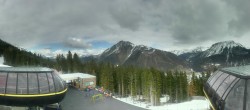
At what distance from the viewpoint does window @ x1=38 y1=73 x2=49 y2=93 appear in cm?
3736

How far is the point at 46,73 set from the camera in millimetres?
38312

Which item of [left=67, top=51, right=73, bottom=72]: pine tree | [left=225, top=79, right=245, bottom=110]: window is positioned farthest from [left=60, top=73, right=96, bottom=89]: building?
[left=225, top=79, right=245, bottom=110]: window

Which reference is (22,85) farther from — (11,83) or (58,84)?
(58,84)

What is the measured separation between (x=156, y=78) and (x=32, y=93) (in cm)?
7298

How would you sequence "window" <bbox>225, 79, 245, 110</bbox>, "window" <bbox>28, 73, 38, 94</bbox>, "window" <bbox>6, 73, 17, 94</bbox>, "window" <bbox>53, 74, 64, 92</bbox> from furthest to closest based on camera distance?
"window" <bbox>53, 74, 64, 92</bbox> → "window" <bbox>28, 73, 38, 94</bbox> → "window" <bbox>6, 73, 17, 94</bbox> → "window" <bbox>225, 79, 245, 110</bbox>

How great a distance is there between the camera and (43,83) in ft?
123

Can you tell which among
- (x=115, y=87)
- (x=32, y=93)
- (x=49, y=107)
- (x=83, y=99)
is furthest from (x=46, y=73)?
(x=115, y=87)

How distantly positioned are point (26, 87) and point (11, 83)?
1.93m

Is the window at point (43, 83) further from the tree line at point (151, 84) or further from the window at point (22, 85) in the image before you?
the tree line at point (151, 84)

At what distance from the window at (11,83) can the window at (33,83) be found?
5.99 ft

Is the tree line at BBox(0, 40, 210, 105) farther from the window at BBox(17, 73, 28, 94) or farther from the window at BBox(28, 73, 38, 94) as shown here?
the window at BBox(17, 73, 28, 94)

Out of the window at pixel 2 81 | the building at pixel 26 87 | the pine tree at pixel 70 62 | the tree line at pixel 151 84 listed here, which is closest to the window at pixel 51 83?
the building at pixel 26 87

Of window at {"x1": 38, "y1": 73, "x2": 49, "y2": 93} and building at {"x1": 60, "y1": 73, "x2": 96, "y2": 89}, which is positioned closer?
window at {"x1": 38, "y1": 73, "x2": 49, "y2": 93}

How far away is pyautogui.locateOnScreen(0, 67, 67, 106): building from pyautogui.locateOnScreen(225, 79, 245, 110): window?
88.9ft
